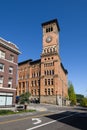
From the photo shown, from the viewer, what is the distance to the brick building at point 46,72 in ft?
240

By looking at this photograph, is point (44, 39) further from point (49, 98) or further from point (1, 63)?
point (1, 63)

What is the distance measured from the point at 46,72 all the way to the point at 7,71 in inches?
1593

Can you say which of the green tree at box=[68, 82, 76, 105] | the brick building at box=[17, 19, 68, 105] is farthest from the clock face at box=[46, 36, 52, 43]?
the green tree at box=[68, 82, 76, 105]

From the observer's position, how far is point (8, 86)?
37.8m

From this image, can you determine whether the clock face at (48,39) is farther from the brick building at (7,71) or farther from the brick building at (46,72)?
the brick building at (7,71)

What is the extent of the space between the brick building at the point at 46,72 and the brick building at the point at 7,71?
1380 inches

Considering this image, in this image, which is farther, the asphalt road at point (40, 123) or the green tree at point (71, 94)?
the green tree at point (71, 94)

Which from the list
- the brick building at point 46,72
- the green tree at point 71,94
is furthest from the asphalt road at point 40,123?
the green tree at point 71,94

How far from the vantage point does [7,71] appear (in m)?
37.5

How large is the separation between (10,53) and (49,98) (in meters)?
38.6

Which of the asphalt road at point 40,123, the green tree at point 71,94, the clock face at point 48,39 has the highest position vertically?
the clock face at point 48,39

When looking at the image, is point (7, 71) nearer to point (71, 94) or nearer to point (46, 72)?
point (46, 72)

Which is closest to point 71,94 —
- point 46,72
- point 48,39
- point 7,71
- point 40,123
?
point 46,72

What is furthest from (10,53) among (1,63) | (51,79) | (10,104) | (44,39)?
(44,39)
